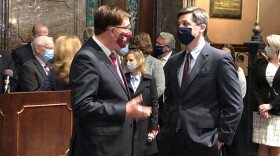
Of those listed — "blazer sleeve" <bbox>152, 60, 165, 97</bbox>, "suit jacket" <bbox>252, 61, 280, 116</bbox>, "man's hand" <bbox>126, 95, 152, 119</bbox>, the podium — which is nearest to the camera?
"man's hand" <bbox>126, 95, 152, 119</bbox>

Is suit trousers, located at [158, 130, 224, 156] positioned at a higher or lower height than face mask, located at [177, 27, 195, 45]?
lower

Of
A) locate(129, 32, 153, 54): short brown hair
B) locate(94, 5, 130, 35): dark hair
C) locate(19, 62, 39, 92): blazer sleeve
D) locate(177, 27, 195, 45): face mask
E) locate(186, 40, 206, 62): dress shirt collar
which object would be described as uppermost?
locate(94, 5, 130, 35): dark hair

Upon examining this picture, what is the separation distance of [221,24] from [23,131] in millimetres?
6855

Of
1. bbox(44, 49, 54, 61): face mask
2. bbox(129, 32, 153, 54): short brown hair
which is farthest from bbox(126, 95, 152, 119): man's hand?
bbox(129, 32, 153, 54): short brown hair

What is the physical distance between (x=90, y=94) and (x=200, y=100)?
1089 mm

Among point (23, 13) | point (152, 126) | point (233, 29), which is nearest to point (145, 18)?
point (23, 13)

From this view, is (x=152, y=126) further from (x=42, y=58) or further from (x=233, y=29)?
(x=233, y=29)

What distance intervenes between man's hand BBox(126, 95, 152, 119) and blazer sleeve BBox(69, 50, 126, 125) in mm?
30

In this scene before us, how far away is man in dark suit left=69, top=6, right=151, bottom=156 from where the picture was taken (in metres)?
2.91

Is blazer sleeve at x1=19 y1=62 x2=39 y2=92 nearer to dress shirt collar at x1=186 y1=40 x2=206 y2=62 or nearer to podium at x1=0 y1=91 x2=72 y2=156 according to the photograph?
podium at x1=0 y1=91 x2=72 y2=156

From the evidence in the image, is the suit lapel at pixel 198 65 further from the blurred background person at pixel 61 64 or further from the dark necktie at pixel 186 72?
the blurred background person at pixel 61 64

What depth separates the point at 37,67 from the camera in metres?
5.14

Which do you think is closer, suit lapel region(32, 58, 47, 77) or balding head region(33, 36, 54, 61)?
suit lapel region(32, 58, 47, 77)

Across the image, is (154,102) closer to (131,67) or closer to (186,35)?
(131,67)
